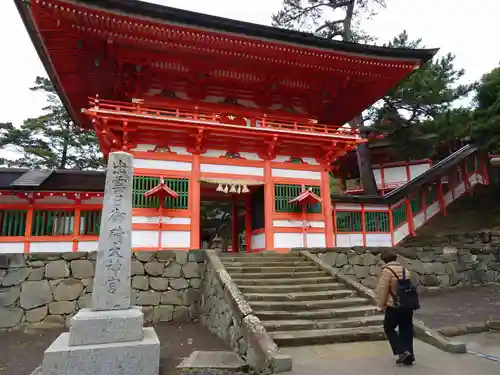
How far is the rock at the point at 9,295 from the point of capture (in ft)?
28.7

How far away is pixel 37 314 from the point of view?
884 cm

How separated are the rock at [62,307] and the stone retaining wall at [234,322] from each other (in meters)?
3.41

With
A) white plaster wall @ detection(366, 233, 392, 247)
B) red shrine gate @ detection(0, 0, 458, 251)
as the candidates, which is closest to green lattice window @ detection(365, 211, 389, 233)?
white plaster wall @ detection(366, 233, 392, 247)

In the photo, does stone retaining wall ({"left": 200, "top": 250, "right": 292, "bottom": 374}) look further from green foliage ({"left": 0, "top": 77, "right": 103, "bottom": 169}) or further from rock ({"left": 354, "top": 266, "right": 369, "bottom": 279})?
green foliage ({"left": 0, "top": 77, "right": 103, "bottom": 169})

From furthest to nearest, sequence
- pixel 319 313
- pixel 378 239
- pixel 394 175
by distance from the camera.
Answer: pixel 394 175
pixel 378 239
pixel 319 313

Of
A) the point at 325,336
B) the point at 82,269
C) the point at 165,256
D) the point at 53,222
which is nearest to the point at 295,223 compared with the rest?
the point at 165,256

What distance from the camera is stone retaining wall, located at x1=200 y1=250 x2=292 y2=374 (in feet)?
16.6

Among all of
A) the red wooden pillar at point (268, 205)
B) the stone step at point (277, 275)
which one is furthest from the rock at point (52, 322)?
the red wooden pillar at point (268, 205)

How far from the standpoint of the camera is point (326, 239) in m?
12.5

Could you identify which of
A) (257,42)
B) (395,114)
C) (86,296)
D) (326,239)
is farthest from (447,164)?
(86,296)

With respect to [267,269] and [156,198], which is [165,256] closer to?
[156,198]

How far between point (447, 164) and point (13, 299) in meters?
18.3

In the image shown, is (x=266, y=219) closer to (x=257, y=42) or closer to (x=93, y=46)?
(x=257, y=42)

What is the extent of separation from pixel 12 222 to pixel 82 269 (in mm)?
3829
